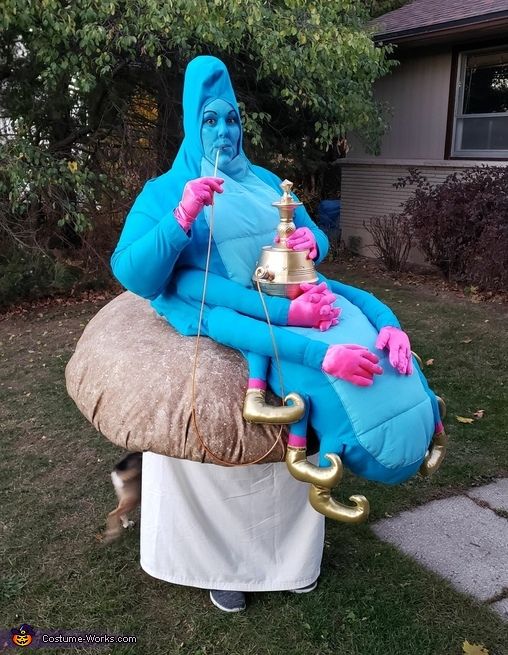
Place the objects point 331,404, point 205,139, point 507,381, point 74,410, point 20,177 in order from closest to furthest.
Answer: point 331,404
point 205,139
point 74,410
point 507,381
point 20,177

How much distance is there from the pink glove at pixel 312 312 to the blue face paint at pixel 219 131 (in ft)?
2.13

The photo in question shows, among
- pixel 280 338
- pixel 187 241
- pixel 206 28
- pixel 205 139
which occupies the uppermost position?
pixel 206 28

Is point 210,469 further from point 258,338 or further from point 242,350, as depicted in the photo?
point 258,338

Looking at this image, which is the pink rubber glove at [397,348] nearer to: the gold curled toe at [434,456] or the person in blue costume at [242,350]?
the person in blue costume at [242,350]

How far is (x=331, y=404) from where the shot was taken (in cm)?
200

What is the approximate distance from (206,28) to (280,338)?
4571 mm

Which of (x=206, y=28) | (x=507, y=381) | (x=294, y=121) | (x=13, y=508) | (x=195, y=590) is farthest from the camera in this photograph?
(x=294, y=121)

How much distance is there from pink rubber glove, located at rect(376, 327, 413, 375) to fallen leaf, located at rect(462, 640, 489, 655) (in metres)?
1.21

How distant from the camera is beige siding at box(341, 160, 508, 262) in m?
10.3

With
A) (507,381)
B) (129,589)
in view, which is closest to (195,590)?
(129,589)

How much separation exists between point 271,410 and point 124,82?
6920 mm

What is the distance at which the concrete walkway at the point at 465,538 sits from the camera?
2.90m

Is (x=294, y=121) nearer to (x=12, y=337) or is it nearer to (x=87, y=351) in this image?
(x=12, y=337)

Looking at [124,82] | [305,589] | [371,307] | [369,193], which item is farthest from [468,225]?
[305,589]
